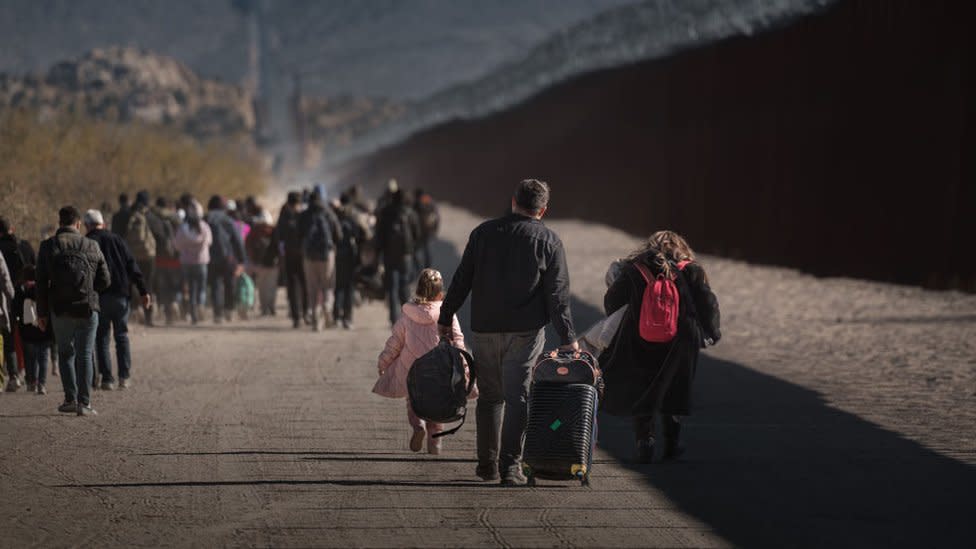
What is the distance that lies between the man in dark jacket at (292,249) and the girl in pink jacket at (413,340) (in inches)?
396

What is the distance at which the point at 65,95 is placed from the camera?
142750mm

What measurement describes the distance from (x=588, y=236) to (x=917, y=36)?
19.1 meters

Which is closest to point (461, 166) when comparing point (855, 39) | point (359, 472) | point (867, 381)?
point (855, 39)

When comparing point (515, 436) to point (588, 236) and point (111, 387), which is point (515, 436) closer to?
point (111, 387)

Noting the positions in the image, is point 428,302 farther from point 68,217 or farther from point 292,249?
point 292,249

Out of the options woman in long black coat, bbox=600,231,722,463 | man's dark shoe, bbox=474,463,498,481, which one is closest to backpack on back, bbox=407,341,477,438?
man's dark shoe, bbox=474,463,498,481

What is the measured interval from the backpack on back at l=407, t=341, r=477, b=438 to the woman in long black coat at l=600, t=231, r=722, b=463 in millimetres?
1105

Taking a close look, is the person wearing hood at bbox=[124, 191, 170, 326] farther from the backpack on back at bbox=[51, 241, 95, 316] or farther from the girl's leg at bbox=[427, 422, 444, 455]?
the girl's leg at bbox=[427, 422, 444, 455]

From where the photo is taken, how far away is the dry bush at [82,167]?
25.6m

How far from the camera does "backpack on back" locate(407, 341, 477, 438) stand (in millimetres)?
9500

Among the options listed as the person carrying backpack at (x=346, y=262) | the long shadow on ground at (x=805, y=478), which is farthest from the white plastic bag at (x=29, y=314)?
the person carrying backpack at (x=346, y=262)

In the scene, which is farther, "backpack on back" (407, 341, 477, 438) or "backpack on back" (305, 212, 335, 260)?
"backpack on back" (305, 212, 335, 260)

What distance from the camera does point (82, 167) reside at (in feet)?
110

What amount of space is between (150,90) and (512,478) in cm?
16276
